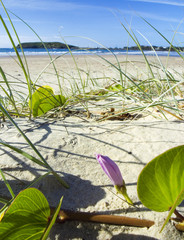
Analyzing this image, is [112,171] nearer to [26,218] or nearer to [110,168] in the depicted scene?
[110,168]

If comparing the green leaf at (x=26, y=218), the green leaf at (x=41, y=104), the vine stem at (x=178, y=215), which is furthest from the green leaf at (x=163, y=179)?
the green leaf at (x=41, y=104)

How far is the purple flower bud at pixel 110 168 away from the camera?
353mm

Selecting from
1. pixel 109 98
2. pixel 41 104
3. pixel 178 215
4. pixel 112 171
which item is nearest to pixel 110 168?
pixel 112 171

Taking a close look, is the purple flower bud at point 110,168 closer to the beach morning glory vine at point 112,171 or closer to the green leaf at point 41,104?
the beach morning glory vine at point 112,171

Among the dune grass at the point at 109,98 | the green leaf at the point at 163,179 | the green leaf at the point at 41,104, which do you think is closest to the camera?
the green leaf at the point at 163,179

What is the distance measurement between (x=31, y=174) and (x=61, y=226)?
139 millimetres

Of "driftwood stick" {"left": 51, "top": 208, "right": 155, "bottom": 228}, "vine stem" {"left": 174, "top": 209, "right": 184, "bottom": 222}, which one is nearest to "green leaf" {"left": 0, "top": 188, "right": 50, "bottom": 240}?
"driftwood stick" {"left": 51, "top": 208, "right": 155, "bottom": 228}

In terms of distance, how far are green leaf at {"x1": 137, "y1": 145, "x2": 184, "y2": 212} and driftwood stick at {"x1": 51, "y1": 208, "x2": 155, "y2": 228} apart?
0.20 feet

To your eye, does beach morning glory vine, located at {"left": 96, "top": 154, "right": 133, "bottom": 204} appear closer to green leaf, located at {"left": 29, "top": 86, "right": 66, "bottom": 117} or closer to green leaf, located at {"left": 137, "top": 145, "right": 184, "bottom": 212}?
green leaf, located at {"left": 137, "top": 145, "right": 184, "bottom": 212}

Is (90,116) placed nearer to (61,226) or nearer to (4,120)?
(4,120)

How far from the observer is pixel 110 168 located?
362 mm

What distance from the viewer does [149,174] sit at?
0.30 meters

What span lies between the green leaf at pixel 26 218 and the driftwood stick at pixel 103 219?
2.1 inches

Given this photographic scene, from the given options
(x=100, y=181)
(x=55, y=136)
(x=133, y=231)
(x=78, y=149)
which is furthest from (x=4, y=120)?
(x=133, y=231)
